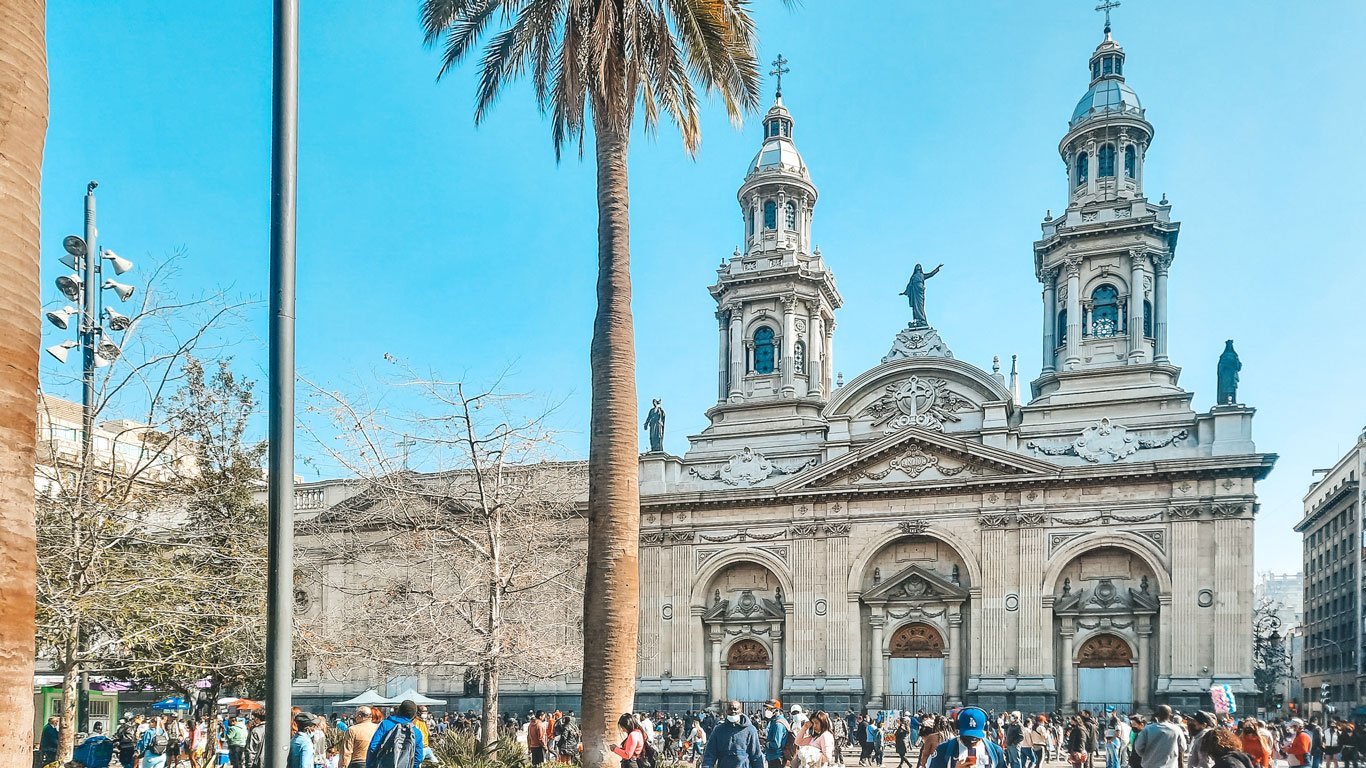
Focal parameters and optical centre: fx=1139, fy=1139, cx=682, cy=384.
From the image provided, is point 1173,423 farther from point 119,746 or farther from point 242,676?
point 119,746

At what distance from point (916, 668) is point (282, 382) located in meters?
41.1

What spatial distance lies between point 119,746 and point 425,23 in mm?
13813

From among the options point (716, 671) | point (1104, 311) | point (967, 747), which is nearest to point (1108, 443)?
point (1104, 311)

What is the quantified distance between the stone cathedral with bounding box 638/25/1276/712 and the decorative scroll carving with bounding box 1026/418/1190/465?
0.08m

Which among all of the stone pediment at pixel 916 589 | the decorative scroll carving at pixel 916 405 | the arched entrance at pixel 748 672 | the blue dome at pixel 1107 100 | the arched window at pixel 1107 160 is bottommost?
the arched entrance at pixel 748 672

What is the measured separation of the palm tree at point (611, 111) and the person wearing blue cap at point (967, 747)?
4153 mm

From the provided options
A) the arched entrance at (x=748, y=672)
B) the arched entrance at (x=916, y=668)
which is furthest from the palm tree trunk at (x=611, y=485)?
the arched entrance at (x=748, y=672)

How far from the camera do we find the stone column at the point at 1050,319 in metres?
46.8

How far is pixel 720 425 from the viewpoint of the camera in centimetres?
5056

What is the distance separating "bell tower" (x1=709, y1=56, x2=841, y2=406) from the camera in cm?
5069

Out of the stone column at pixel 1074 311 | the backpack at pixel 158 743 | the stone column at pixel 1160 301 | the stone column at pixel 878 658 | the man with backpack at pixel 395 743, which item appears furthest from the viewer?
the stone column at pixel 1074 311

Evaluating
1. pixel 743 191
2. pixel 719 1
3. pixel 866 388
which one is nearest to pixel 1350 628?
pixel 866 388

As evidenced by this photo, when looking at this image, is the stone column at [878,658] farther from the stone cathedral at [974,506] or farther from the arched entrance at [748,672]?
the arched entrance at [748,672]

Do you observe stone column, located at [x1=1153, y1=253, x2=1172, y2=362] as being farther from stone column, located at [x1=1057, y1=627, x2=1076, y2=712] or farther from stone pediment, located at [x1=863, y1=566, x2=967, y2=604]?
stone pediment, located at [x1=863, y1=566, x2=967, y2=604]
